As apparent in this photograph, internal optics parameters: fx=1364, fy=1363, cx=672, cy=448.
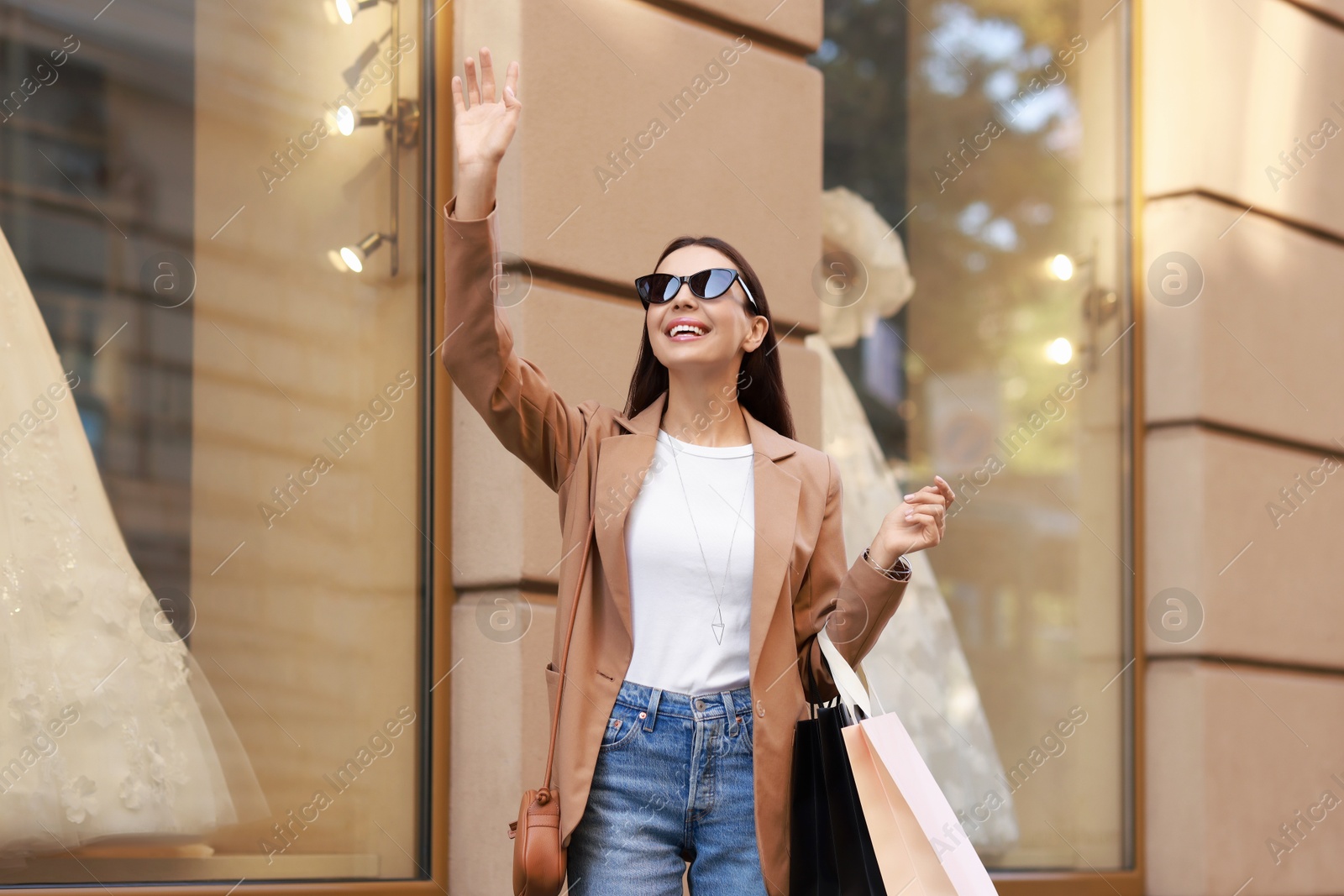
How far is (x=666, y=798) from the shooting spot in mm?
2484

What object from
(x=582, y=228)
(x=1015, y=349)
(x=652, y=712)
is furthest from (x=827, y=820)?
(x=1015, y=349)

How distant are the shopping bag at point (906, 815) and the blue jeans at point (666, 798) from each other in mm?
214

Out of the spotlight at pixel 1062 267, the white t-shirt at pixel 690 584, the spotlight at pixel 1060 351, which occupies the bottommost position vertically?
the white t-shirt at pixel 690 584

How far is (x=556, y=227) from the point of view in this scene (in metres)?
4.19

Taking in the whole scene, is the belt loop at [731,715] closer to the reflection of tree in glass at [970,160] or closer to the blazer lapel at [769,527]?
the blazer lapel at [769,527]

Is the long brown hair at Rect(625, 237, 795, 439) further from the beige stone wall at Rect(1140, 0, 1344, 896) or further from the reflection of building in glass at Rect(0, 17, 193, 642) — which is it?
the beige stone wall at Rect(1140, 0, 1344, 896)

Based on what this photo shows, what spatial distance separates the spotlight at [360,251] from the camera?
414 centimetres

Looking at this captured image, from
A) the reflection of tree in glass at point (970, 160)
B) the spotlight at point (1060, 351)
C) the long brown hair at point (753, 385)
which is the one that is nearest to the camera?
the long brown hair at point (753, 385)

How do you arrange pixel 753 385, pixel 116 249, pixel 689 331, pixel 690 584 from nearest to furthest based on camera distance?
pixel 690 584 → pixel 689 331 → pixel 753 385 → pixel 116 249

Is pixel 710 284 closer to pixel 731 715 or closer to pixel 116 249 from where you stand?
pixel 731 715

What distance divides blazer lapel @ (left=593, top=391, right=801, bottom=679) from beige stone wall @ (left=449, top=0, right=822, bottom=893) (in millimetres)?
1313

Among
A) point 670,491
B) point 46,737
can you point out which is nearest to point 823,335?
point 670,491

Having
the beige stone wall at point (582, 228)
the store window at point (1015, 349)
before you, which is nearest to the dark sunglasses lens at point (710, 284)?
the beige stone wall at point (582, 228)

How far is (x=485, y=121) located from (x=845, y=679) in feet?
4.11
